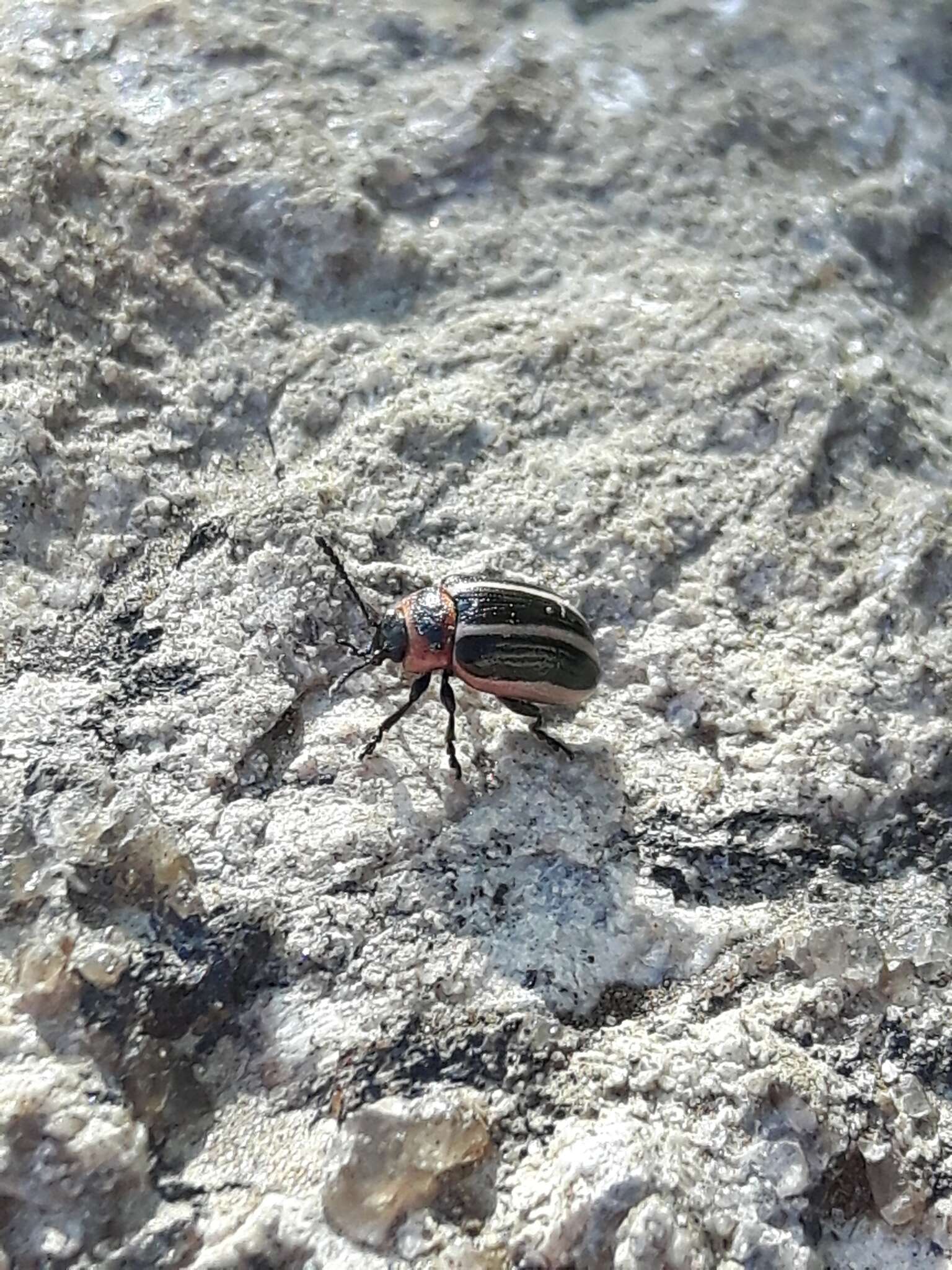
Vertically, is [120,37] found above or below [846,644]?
above

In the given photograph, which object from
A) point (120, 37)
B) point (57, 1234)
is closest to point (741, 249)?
point (120, 37)

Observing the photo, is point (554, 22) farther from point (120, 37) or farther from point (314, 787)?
point (314, 787)

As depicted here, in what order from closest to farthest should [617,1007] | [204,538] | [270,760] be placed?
[617,1007], [270,760], [204,538]

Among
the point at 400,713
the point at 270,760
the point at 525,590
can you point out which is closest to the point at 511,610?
the point at 525,590

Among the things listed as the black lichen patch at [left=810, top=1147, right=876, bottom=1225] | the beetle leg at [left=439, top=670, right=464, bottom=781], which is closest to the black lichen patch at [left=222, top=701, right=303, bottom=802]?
the beetle leg at [left=439, top=670, right=464, bottom=781]

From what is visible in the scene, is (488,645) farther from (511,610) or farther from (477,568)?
(477,568)

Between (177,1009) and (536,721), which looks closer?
(177,1009)
